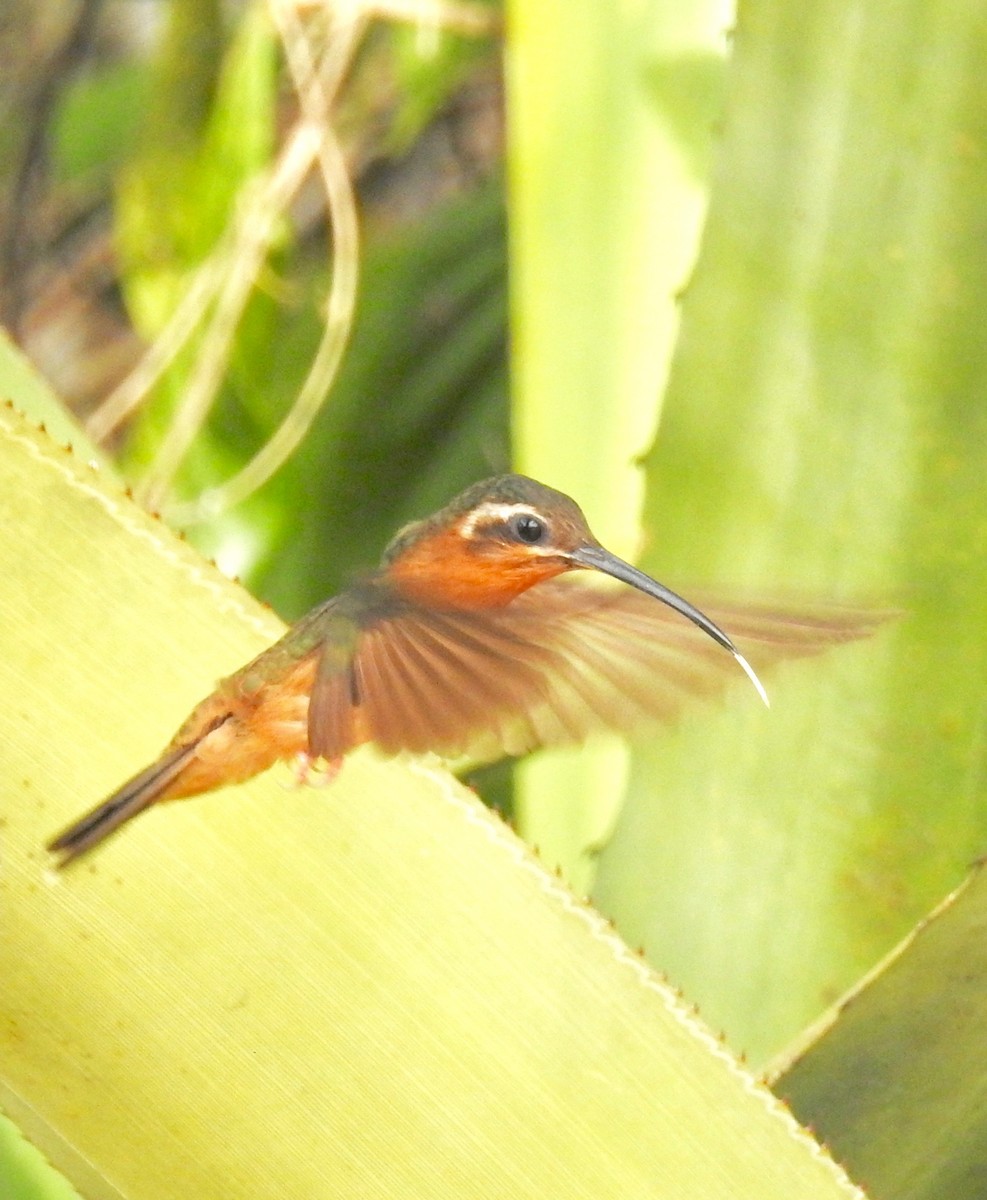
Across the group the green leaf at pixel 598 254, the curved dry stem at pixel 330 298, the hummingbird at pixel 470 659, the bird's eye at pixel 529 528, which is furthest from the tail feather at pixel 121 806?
the curved dry stem at pixel 330 298

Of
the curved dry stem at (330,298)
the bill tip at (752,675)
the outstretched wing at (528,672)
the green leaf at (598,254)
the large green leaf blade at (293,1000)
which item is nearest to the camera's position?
the large green leaf blade at (293,1000)

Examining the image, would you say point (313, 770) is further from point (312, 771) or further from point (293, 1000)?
point (293, 1000)

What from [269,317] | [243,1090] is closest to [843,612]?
[243,1090]

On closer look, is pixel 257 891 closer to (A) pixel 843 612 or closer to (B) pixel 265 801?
(B) pixel 265 801

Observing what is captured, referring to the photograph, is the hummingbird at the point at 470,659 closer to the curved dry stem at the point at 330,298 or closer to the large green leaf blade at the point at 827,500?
the large green leaf blade at the point at 827,500

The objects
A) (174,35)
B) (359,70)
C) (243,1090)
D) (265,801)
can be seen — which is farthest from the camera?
(359,70)

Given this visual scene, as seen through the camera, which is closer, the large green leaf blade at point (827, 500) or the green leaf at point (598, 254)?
the large green leaf blade at point (827, 500)

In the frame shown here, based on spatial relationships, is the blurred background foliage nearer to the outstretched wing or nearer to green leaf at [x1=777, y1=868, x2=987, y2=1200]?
the outstretched wing
